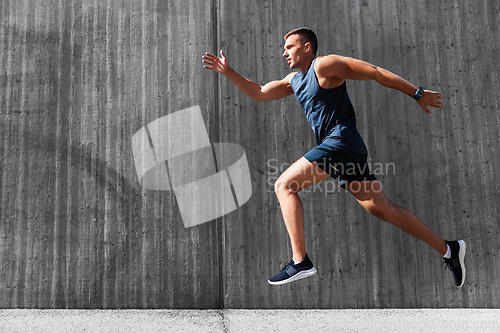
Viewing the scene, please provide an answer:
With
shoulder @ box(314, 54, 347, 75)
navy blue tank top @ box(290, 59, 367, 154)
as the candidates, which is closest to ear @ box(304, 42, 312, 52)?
navy blue tank top @ box(290, 59, 367, 154)

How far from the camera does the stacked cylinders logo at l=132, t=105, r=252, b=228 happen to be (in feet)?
15.5

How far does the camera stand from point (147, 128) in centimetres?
483

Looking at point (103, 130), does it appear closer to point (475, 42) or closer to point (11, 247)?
point (11, 247)

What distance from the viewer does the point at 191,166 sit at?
4.76 metres

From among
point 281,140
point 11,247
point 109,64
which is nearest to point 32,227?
point 11,247

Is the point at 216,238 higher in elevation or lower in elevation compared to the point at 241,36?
lower

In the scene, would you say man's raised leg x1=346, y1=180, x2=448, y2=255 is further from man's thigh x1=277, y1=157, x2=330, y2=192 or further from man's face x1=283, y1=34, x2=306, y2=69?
man's face x1=283, y1=34, x2=306, y2=69

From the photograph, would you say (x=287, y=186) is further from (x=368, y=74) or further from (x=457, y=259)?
(x=457, y=259)

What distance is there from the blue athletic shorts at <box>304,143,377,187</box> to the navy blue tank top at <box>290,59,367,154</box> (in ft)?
0.20

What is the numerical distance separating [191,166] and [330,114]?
200 cm

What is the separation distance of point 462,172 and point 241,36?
321 centimetres

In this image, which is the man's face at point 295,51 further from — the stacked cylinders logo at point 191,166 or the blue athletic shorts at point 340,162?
the stacked cylinders logo at point 191,166

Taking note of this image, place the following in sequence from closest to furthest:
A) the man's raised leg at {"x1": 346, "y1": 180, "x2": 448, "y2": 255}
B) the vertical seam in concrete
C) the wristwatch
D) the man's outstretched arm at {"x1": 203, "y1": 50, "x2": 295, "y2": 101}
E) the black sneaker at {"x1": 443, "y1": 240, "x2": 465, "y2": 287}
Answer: the wristwatch < the man's raised leg at {"x1": 346, "y1": 180, "x2": 448, "y2": 255} < the black sneaker at {"x1": 443, "y1": 240, "x2": 465, "y2": 287} < the man's outstretched arm at {"x1": 203, "y1": 50, "x2": 295, "y2": 101} < the vertical seam in concrete

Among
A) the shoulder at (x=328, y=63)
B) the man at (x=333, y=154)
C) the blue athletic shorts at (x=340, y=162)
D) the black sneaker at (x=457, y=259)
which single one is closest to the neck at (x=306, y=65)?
the man at (x=333, y=154)
